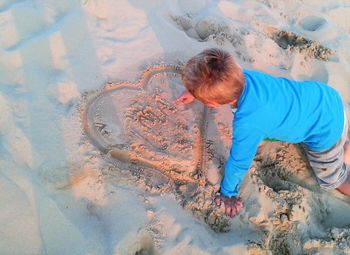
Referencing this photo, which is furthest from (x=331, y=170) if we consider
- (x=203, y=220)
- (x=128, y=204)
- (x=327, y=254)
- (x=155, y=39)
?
(x=155, y=39)

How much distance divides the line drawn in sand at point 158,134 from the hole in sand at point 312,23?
65.4 inches

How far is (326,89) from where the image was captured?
106 inches

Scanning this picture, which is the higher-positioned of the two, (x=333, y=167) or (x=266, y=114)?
(x=266, y=114)

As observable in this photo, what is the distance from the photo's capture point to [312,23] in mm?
4062

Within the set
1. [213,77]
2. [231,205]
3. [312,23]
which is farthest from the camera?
[312,23]

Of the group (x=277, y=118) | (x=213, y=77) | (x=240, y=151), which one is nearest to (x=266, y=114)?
(x=277, y=118)

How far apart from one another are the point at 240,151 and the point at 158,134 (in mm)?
637

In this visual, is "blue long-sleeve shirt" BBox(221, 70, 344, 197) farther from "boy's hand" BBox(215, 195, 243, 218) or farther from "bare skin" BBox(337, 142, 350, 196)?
"bare skin" BBox(337, 142, 350, 196)

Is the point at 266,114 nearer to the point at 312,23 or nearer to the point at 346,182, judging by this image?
the point at 346,182

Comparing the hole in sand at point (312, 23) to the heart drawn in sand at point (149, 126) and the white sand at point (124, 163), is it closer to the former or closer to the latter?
the white sand at point (124, 163)

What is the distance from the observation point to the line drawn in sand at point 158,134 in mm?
2693

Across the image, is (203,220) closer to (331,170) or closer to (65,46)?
(331,170)

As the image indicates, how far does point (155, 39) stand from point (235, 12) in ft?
3.03

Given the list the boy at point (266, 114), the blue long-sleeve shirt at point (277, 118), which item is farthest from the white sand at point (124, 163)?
the blue long-sleeve shirt at point (277, 118)
